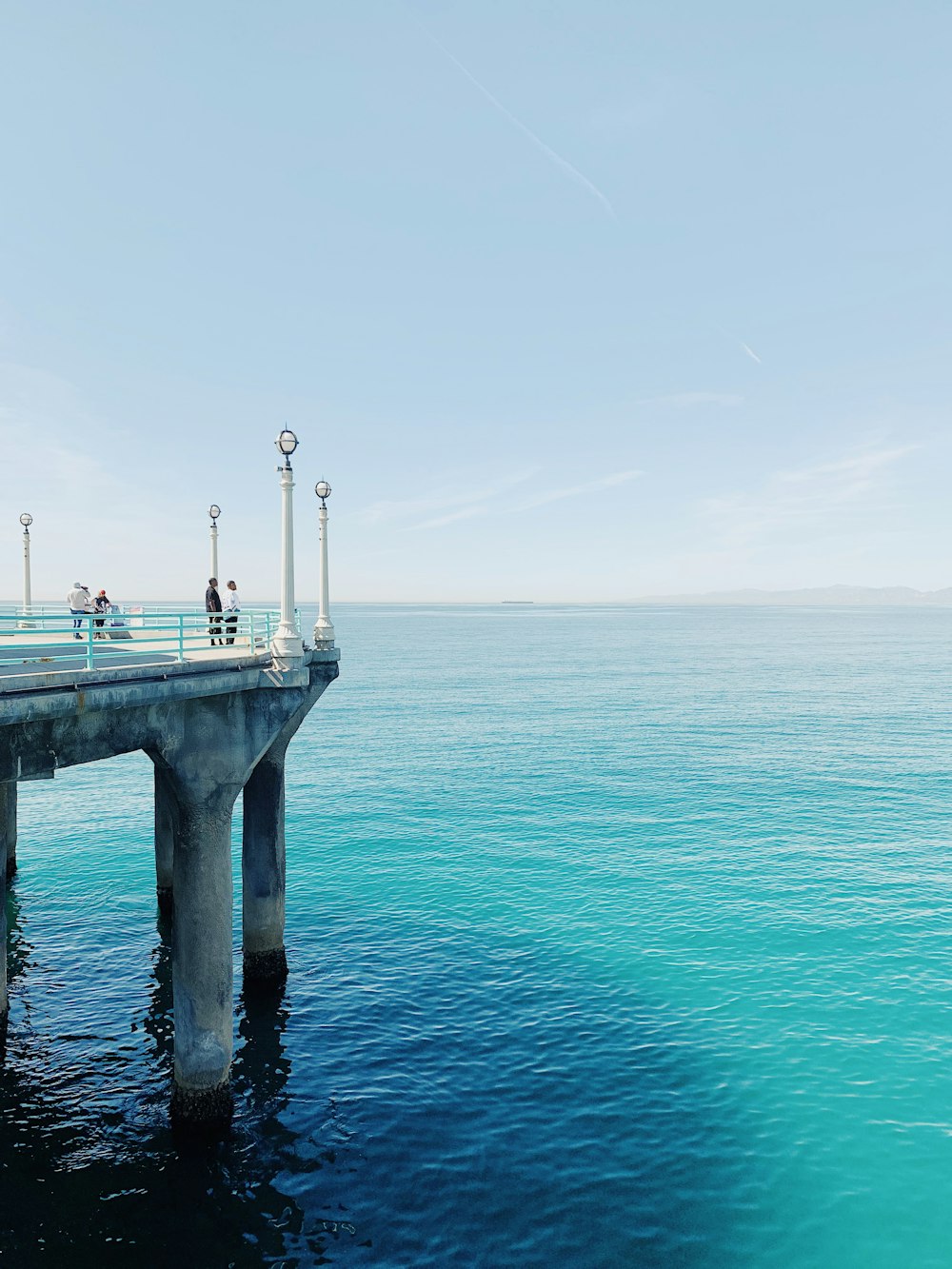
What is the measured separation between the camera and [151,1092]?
16125 millimetres

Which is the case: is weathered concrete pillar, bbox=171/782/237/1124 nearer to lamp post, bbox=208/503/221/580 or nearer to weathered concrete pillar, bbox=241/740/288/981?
→ weathered concrete pillar, bbox=241/740/288/981

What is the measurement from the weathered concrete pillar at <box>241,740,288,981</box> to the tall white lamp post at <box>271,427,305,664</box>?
196 inches

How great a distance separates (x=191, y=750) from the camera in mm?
14867

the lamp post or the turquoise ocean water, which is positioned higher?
the lamp post

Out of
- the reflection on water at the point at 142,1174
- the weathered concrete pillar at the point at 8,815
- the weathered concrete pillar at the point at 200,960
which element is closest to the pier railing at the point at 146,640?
the weathered concrete pillar at the point at 200,960

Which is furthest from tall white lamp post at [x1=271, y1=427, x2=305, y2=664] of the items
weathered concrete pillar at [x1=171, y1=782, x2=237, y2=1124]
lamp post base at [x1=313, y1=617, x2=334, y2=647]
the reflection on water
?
the reflection on water

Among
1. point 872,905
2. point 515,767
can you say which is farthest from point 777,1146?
point 515,767

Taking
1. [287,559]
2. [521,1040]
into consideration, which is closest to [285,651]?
[287,559]

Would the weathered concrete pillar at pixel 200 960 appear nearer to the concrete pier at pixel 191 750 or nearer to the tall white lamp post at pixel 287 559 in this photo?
the concrete pier at pixel 191 750

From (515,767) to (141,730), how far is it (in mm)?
35664

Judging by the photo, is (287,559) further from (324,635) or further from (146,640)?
(324,635)

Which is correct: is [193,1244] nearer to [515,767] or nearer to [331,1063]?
[331,1063]

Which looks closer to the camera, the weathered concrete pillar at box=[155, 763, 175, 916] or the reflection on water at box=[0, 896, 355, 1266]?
the reflection on water at box=[0, 896, 355, 1266]

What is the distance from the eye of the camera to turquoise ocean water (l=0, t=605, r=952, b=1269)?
43.3ft
